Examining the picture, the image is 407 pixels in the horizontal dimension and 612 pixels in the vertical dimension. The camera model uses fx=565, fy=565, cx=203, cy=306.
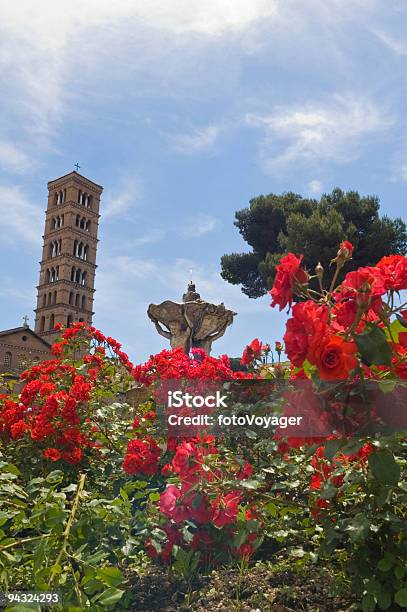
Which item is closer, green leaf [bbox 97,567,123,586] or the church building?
green leaf [bbox 97,567,123,586]

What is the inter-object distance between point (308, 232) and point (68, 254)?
138ft

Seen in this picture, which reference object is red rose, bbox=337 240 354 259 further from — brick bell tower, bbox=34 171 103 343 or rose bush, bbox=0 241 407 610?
brick bell tower, bbox=34 171 103 343

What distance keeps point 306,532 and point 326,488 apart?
0.51 m

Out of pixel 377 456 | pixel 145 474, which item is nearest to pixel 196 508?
pixel 145 474

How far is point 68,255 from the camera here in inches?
2436

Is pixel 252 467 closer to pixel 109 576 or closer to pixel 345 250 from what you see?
pixel 109 576

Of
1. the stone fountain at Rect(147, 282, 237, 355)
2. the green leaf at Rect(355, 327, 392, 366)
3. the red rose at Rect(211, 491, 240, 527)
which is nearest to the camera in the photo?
the green leaf at Rect(355, 327, 392, 366)

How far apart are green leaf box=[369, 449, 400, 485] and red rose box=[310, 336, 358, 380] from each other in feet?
0.95

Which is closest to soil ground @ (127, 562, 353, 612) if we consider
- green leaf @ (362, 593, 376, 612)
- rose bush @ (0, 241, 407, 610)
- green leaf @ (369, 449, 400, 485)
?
rose bush @ (0, 241, 407, 610)

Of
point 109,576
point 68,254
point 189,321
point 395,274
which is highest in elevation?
point 68,254

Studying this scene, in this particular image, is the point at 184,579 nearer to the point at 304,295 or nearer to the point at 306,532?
the point at 306,532

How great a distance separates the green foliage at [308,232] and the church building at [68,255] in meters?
29.9

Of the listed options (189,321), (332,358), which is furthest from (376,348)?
(189,321)

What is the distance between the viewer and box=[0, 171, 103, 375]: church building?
196ft
